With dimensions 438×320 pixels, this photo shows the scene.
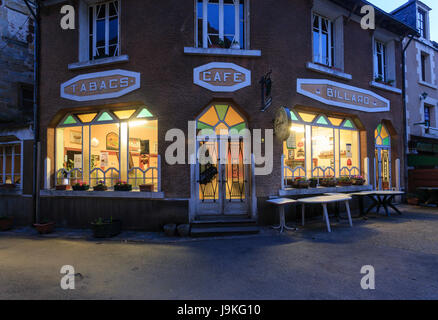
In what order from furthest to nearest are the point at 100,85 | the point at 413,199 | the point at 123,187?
1. the point at 413,199
2. the point at 100,85
3. the point at 123,187

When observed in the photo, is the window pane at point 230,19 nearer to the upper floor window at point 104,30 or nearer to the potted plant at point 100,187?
the upper floor window at point 104,30

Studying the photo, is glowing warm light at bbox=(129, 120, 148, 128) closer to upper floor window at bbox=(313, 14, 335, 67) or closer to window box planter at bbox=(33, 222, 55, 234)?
window box planter at bbox=(33, 222, 55, 234)

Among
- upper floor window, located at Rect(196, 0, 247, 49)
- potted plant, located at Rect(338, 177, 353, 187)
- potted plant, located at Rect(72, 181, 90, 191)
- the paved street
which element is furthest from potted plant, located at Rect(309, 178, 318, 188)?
potted plant, located at Rect(72, 181, 90, 191)

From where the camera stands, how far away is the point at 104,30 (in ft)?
27.4

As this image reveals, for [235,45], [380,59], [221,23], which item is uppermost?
[380,59]

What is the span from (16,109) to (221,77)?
926 centimetres

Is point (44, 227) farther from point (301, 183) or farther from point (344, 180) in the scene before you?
point (344, 180)

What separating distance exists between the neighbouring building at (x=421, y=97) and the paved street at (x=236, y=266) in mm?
6563

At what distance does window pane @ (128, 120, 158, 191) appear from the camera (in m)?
7.53

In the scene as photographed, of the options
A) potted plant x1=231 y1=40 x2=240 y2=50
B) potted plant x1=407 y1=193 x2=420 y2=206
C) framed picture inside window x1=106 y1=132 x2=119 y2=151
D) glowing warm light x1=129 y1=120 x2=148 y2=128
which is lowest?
potted plant x1=407 y1=193 x2=420 y2=206

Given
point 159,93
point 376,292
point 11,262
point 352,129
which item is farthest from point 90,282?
point 352,129

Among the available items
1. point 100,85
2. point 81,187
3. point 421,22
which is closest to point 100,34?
point 100,85

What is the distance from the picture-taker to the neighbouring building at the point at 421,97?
11859mm

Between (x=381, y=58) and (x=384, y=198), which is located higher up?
(x=381, y=58)
